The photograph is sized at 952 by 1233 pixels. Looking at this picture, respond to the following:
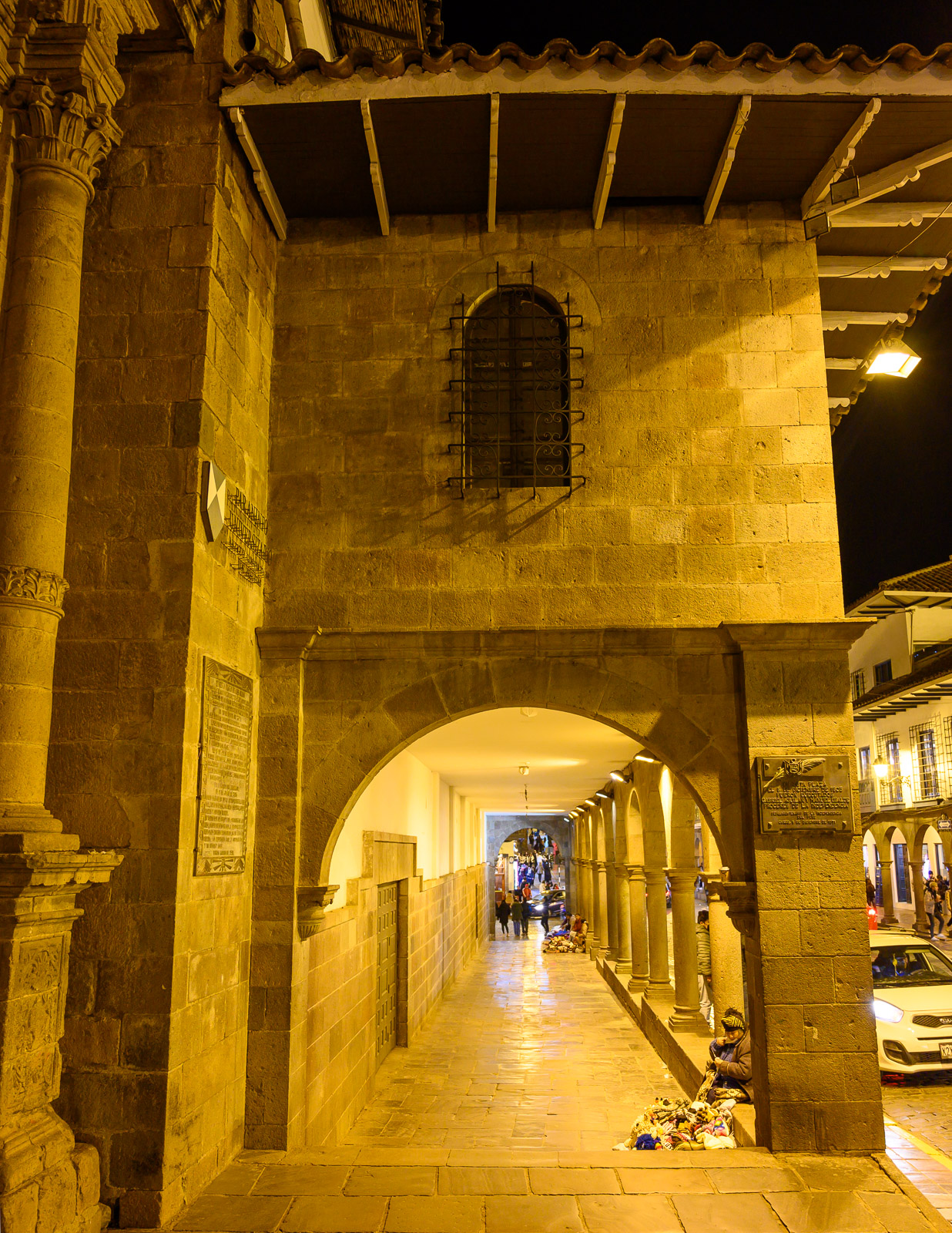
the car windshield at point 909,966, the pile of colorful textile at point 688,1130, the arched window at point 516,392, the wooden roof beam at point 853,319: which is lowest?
the pile of colorful textile at point 688,1130

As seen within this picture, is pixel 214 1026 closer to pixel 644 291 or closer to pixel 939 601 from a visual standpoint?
pixel 644 291

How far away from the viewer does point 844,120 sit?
594cm

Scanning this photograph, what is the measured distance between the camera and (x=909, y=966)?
10.3 m

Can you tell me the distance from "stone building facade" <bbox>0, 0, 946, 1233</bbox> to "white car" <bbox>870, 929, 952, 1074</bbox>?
14.0ft

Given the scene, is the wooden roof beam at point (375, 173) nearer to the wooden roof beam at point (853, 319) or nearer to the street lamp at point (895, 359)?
the wooden roof beam at point (853, 319)

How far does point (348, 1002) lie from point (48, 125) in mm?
6301

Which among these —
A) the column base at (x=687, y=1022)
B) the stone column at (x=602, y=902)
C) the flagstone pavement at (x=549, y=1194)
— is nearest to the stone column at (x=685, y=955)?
the column base at (x=687, y=1022)

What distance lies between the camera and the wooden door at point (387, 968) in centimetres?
998

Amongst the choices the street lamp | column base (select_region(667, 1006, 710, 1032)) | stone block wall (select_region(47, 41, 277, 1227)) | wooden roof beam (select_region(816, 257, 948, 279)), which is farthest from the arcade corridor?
wooden roof beam (select_region(816, 257, 948, 279))

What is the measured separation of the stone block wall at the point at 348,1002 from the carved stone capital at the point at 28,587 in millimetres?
2962

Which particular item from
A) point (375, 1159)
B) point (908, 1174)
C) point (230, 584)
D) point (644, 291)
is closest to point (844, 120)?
point (644, 291)

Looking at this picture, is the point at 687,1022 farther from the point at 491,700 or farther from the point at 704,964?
the point at 491,700

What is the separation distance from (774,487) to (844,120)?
2.19 m

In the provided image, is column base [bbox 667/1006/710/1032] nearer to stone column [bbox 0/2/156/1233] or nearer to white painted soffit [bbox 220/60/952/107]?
stone column [bbox 0/2/156/1233]
